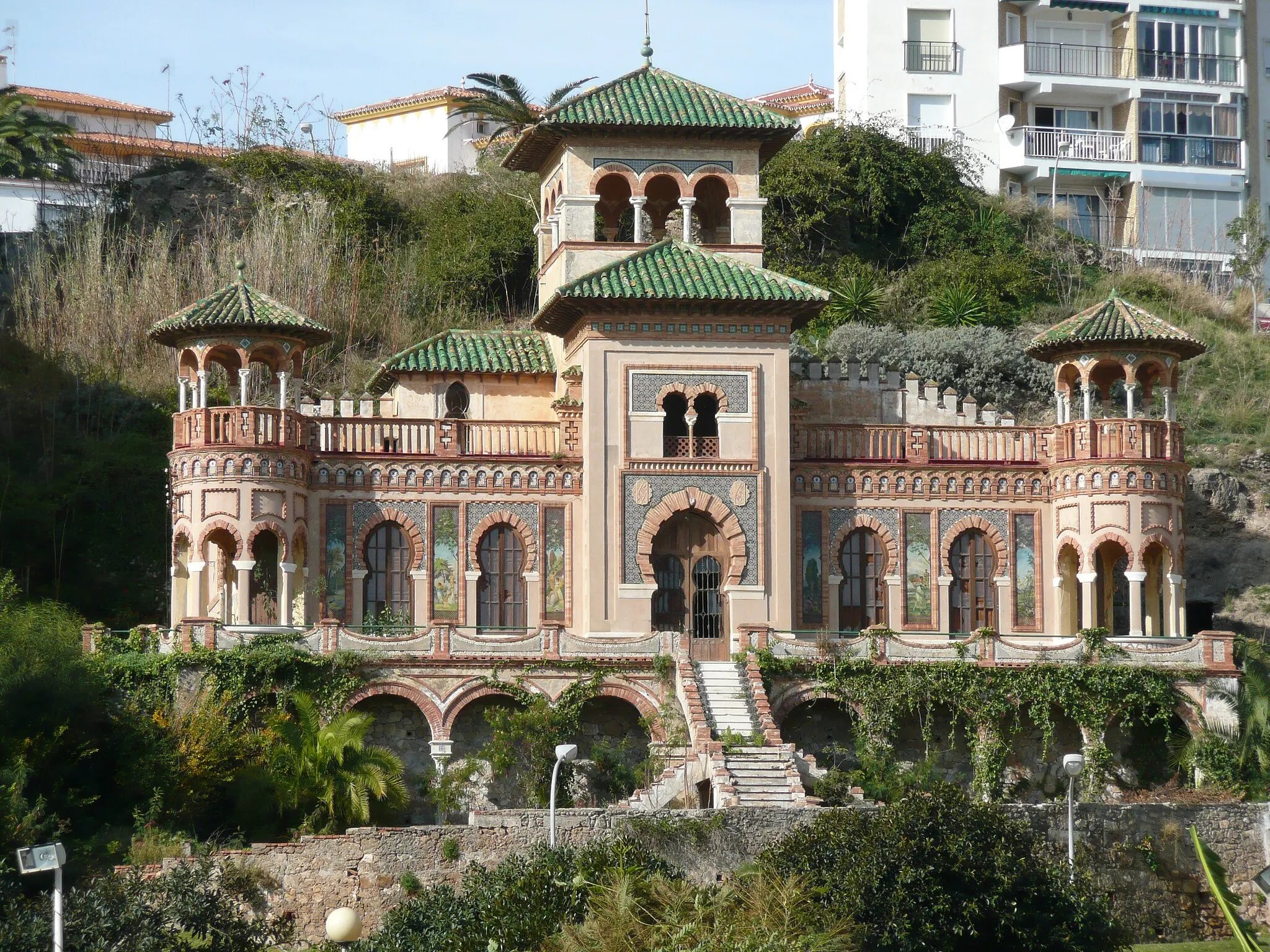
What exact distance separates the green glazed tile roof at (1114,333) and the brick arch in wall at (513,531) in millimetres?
11194

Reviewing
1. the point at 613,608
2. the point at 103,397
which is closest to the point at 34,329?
the point at 103,397

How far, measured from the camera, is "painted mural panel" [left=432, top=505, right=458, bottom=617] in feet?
148

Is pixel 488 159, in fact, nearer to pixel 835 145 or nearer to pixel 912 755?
pixel 835 145

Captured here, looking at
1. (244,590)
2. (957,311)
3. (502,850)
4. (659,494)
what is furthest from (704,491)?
(957,311)

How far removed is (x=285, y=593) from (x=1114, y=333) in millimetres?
17559

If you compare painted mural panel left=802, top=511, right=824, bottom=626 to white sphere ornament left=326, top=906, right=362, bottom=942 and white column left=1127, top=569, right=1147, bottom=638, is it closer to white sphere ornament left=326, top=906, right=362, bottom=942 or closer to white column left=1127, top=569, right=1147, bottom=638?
white column left=1127, top=569, right=1147, bottom=638

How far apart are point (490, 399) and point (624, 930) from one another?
1936cm

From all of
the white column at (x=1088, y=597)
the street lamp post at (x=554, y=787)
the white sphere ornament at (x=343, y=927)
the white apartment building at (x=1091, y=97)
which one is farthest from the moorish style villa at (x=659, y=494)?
the white apartment building at (x=1091, y=97)

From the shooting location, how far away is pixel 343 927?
34.6m

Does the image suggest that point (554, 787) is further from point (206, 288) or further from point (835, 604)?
point (206, 288)

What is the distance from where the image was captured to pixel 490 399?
48.1 metres

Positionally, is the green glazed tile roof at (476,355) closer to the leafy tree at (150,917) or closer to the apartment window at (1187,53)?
the leafy tree at (150,917)

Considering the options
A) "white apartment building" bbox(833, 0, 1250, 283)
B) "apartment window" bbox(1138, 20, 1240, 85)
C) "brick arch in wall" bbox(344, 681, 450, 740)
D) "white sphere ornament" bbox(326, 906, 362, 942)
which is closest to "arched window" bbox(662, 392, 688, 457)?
"brick arch in wall" bbox(344, 681, 450, 740)

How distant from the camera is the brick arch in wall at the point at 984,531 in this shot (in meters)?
46.2
